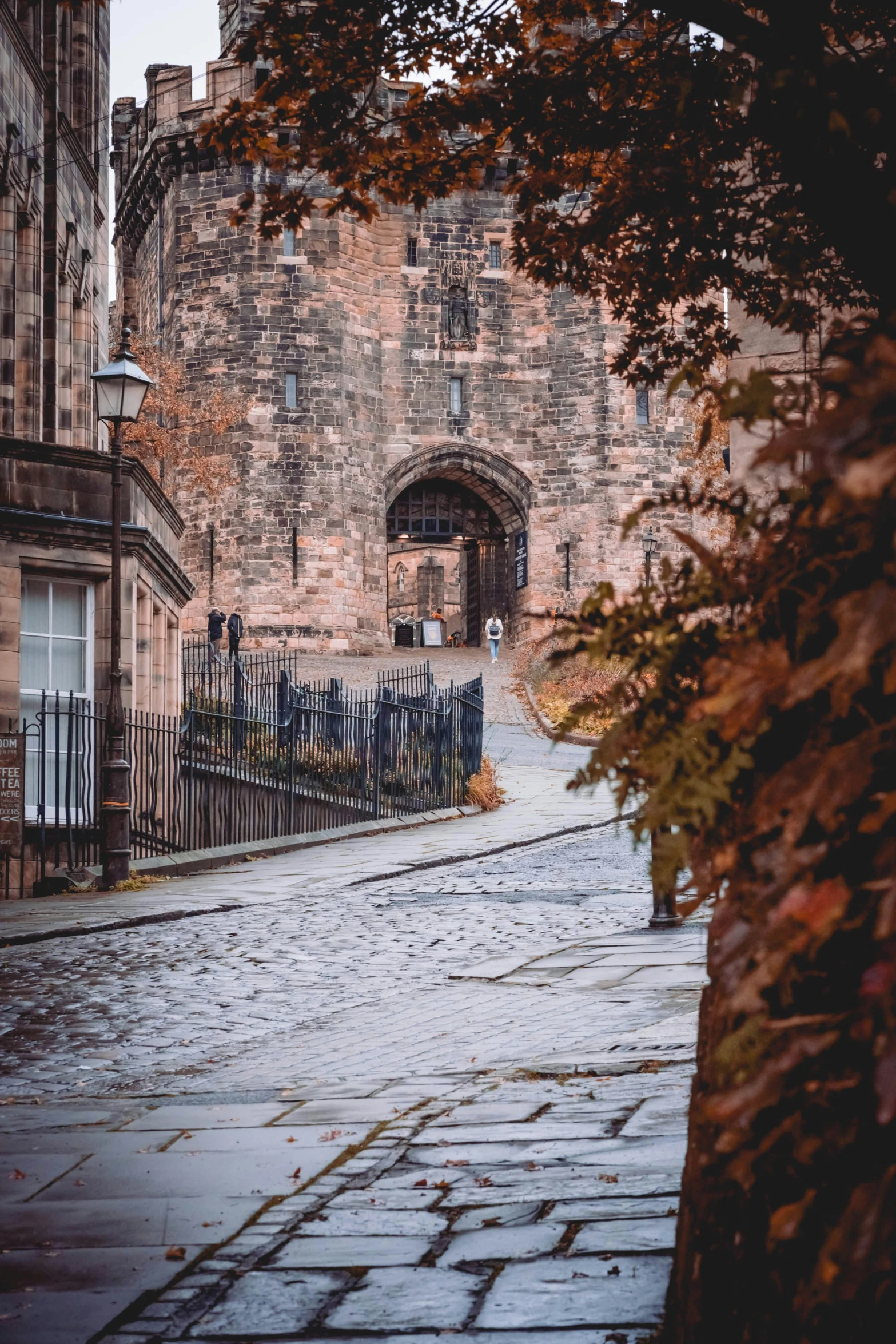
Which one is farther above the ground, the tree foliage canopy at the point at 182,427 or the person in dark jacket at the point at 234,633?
the tree foliage canopy at the point at 182,427

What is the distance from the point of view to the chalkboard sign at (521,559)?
146 ft

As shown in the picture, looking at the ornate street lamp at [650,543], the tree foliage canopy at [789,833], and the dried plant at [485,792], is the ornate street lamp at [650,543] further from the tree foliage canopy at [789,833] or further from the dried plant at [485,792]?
the tree foliage canopy at [789,833]

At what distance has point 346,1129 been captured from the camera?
15.4 feet

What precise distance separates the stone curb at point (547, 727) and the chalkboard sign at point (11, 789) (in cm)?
825

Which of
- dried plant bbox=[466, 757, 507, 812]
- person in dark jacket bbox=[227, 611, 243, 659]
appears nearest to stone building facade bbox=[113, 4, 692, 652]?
person in dark jacket bbox=[227, 611, 243, 659]

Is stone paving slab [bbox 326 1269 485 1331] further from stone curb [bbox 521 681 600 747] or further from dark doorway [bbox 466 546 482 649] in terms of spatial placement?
dark doorway [bbox 466 546 482 649]

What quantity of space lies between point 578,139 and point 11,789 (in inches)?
335

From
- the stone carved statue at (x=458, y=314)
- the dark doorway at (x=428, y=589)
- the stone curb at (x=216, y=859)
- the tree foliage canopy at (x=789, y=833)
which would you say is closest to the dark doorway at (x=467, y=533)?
the stone carved statue at (x=458, y=314)

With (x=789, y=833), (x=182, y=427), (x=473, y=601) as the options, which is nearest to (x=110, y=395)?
(x=789, y=833)

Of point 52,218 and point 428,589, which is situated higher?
point 52,218

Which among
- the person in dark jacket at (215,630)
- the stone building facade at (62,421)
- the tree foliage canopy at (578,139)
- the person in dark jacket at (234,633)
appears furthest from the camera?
the person in dark jacket at (234,633)

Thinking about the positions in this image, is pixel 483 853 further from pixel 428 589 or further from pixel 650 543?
pixel 428 589

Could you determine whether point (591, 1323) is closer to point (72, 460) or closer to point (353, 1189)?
point (353, 1189)

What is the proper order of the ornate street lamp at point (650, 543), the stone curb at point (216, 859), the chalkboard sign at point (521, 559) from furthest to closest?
1. the chalkboard sign at point (521, 559)
2. the ornate street lamp at point (650, 543)
3. the stone curb at point (216, 859)
